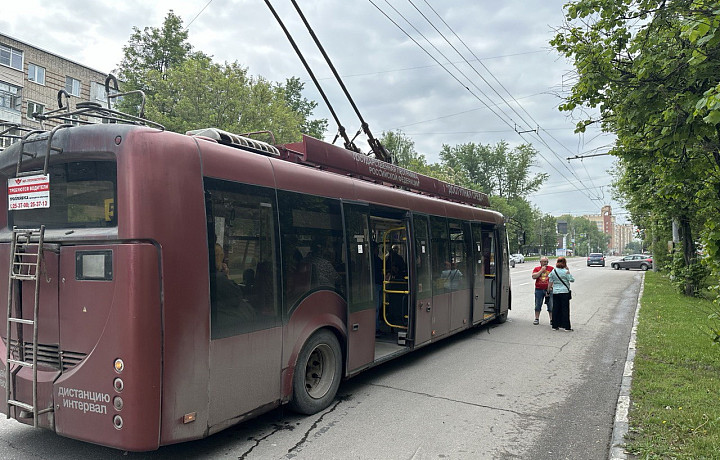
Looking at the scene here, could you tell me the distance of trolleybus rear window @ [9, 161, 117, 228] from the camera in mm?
3666

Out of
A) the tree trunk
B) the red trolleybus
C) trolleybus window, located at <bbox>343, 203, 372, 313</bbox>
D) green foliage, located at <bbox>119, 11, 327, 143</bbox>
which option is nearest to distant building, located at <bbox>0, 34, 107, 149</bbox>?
green foliage, located at <bbox>119, 11, 327, 143</bbox>

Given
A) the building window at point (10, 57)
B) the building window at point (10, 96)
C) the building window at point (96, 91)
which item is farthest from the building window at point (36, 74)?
the building window at point (96, 91)

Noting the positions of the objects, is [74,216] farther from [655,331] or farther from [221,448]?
[655,331]

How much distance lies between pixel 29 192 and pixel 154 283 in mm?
1604

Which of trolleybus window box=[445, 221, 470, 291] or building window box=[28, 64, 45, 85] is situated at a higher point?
building window box=[28, 64, 45, 85]

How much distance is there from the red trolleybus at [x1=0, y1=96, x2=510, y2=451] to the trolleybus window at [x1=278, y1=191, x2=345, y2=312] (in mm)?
22

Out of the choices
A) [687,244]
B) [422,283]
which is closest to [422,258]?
[422,283]

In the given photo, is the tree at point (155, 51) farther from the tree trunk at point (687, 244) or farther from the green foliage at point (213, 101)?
the tree trunk at point (687, 244)

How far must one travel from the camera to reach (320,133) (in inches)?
1751

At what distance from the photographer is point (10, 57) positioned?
30.1 metres

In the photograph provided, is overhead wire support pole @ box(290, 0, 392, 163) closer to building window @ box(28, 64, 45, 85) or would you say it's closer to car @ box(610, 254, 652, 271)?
building window @ box(28, 64, 45, 85)

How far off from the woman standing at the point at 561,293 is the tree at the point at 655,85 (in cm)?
331

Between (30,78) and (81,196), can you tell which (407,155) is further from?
(81,196)

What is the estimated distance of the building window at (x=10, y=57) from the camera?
97.7 feet
